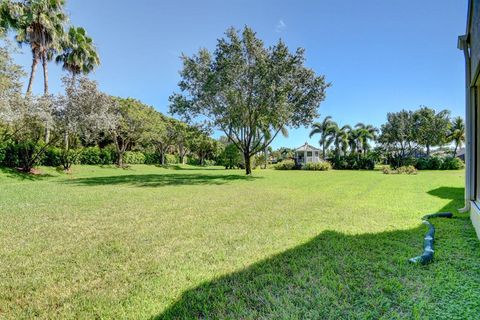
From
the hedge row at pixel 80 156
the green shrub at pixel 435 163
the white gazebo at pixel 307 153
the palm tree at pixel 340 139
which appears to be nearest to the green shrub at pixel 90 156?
the hedge row at pixel 80 156

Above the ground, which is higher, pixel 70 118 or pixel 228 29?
pixel 228 29

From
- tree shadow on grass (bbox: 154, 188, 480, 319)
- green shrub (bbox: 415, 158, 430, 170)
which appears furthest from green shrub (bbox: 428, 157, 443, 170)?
tree shadow on grass (bbox: 154, 188, 480, 319)

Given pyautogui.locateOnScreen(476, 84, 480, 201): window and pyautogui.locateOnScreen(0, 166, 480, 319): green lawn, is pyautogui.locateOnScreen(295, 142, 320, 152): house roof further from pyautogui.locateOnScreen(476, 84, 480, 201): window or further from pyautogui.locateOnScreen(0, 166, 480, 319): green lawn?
pyautogui.locateOnScreen(476, 84, 480, 201): window

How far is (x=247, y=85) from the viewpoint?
15203mm

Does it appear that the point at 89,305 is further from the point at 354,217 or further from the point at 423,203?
the point at 423,203

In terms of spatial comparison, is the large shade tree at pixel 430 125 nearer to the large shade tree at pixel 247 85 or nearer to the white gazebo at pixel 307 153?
the white gazebo at pixel 307 153

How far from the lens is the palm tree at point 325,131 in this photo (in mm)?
37688

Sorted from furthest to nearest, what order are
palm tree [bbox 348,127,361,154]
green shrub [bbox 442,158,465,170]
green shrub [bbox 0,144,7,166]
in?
palm tree [bbox 348,127,361,154] < green shrub [bbox 442,158,465,170] < green shrub [bbox 0,144,7,166]

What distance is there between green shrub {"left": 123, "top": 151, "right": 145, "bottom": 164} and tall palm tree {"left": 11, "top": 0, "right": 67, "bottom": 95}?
12.2 m

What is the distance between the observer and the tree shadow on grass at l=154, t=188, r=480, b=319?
6.43 ft

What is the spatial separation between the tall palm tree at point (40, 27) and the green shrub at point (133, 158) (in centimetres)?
1215

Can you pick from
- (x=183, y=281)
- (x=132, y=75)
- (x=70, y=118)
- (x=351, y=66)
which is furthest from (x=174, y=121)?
(x=183, y=281)

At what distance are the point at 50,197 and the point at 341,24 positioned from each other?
1325 centimetres

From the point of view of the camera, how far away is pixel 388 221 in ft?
15.8
